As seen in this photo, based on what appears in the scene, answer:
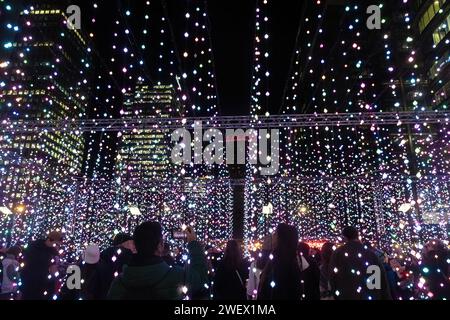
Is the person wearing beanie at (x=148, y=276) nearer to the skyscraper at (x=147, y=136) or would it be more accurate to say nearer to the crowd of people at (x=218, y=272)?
the crowd of people at (x=218, y=272)

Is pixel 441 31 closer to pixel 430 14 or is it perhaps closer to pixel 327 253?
pixel 430 14

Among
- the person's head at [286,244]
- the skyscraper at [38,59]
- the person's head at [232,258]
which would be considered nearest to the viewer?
the person's head at [286,244]

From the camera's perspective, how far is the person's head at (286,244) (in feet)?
9.27

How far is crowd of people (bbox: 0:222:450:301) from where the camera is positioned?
6.48ft

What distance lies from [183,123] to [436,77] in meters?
30.1

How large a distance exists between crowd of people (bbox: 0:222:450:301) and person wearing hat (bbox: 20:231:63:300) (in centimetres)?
1

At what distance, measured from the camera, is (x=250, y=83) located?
14.3m

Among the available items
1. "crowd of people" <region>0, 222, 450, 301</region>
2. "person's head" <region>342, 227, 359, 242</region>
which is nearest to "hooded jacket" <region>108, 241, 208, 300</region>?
"crowd of people" <region>0, 222, 450, 301</region>

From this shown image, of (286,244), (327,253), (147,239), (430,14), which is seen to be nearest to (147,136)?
(327,253)

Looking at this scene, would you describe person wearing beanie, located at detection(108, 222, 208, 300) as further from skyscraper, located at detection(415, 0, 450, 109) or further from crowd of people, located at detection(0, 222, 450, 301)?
skyscraper, located at detection(415, 0, 450, 109)

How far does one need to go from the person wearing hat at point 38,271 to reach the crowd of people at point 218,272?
0.04ft

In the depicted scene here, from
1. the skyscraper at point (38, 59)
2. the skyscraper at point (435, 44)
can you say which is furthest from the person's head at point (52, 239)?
the skyscraper at point (435, 44)

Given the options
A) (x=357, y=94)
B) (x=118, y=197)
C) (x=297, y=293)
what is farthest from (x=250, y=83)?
(x=357, y=94)
